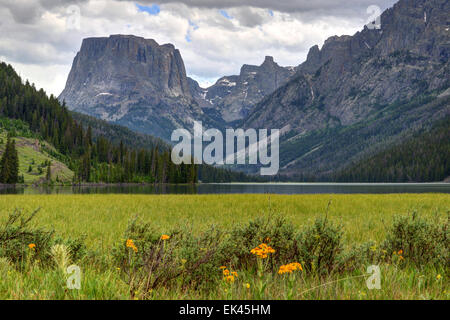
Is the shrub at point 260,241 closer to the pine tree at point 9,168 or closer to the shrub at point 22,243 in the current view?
the shrub at point 22,243

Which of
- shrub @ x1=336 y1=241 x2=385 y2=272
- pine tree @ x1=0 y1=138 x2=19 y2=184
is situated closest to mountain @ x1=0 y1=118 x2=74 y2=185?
pine tree @ x1=0 y1=138 x2=19 y2=184

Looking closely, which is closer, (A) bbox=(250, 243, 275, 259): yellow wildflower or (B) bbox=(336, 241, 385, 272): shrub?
(A) bbox=(250, 243, 275, 259): yellow wildflower

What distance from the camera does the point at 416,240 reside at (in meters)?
9.72

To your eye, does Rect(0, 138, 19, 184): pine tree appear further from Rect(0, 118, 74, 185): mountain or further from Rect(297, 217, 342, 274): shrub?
Rect(297, 217, 342, 274): shrub

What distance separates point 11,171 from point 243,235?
14506 centimetres

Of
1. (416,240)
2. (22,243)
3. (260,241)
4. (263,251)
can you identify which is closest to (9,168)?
(22,243)

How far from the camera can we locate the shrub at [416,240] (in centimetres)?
939

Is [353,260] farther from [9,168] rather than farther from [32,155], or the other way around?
[32,155]

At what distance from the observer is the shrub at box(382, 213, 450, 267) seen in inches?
370
